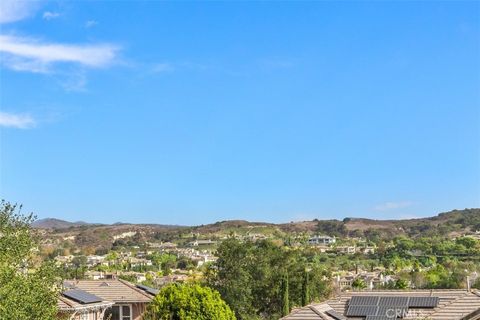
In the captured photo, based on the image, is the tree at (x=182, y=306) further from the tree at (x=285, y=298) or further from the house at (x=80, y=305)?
the tree at (x=285, y=298)

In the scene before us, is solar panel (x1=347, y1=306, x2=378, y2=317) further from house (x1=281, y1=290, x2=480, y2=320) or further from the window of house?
the window of house

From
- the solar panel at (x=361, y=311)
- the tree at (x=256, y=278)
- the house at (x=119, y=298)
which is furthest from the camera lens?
the tree at (x=256, y=278)

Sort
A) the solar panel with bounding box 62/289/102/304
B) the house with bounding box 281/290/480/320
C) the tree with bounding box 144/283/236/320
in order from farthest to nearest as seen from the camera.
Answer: the tree with bounding box 144/283/236/320 < the solar panel with bounding box 62/289/102/304 < the house with bounding box 281/290/480/320

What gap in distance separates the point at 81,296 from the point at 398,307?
57.2 feet

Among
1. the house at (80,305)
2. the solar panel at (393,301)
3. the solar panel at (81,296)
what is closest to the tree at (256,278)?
the house at (80,305)

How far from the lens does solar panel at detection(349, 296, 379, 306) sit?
121ft

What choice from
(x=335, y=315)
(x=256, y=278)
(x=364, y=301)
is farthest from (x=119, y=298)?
(x=256, y=278)

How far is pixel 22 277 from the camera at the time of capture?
27.8 meters

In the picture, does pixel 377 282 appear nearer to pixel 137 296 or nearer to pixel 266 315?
pixel 266 315

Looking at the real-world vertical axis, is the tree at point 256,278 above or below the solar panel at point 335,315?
above

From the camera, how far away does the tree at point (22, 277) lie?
25.8 metres

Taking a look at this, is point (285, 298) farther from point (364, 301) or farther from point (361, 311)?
point (361, 311)

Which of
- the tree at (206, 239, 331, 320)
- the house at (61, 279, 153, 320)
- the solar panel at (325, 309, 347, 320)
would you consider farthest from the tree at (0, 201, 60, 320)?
the tree at (206, 239, 331, 320)

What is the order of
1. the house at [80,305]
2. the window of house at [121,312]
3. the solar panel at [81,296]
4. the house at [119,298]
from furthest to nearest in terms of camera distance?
the window of house at [121,312] < the house at [119,298] < the solar panel at [81,296] < the house at [80,305]
